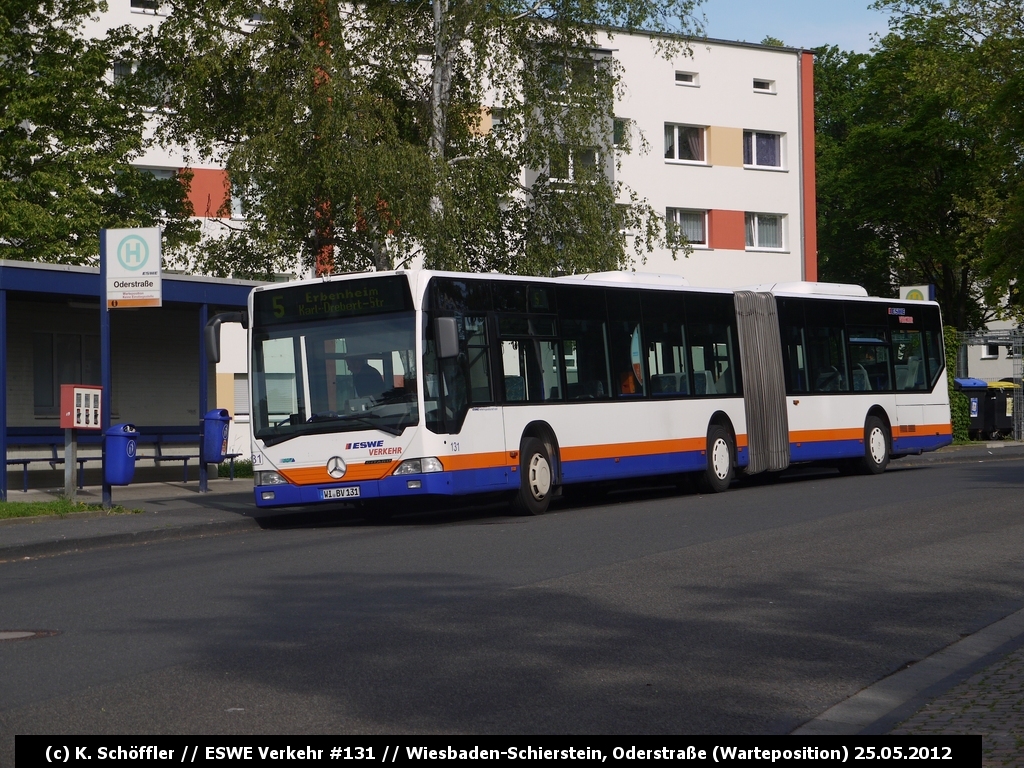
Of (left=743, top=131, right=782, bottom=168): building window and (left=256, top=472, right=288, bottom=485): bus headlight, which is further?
(left=743, top=131, right=782, bottom=168): building window

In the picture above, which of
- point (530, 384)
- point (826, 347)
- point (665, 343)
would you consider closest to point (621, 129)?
point (826, 347)

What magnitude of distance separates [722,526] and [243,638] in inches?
313

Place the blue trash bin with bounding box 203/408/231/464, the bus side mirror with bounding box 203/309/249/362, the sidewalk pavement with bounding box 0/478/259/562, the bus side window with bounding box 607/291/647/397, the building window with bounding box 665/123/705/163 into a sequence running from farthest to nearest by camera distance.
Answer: the building window with bounding box 665/123/705/163 < the blue trash bin with bounding box 203/408/231/464 < the bus side window with bounding box 607/291/647/397 < the bus side mirror with bounding box 203/309/249/362 < the sidewalk pavement with bounding box 0/478/259/562

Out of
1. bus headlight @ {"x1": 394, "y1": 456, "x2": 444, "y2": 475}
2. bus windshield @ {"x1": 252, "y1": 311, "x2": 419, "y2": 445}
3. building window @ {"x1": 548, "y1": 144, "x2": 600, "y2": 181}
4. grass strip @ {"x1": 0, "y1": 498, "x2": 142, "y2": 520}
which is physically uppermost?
building window @ {"x1": 548, "y1": 144, "x2": 600, "y2": 181}

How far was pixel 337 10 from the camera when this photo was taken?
92.9ft

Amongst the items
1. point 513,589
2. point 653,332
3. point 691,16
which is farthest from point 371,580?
point 691,16

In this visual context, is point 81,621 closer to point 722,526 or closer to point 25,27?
point 722,526

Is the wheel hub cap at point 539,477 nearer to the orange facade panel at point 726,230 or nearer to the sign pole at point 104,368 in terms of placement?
the sign pole at point 104,368

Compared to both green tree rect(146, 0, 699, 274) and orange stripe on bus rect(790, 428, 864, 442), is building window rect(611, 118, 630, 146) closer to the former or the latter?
green tree rect(146, 0, 699, 274)

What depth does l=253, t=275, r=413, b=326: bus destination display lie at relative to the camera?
57.2 ft

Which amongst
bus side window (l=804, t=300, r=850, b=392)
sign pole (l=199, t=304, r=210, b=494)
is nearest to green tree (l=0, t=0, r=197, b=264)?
sign pole (l=199, t=304, r=210, b=494)

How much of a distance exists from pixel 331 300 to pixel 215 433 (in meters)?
5.01

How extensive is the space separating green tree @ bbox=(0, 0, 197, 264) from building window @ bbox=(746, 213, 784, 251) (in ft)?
85.0

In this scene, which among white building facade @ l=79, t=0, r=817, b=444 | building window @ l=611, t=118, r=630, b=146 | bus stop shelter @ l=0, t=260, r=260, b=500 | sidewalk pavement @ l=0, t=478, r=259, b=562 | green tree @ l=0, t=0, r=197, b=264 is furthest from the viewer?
white building facade @ l=79, t=0, r=817, b=444
